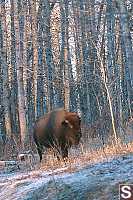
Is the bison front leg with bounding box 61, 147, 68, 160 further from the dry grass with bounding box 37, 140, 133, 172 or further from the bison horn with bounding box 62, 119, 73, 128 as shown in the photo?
the dry grass with bounding box 37, 140, 133, 172

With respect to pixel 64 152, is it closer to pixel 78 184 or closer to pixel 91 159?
pixel 91 159

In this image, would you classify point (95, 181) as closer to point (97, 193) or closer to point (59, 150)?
point (97, 193)

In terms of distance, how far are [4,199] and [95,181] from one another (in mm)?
1755

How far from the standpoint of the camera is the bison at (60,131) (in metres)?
12.8

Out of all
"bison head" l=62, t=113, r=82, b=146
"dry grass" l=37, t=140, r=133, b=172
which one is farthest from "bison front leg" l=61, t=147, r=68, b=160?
"dry grass" l=37, t=140, r=133, b=172

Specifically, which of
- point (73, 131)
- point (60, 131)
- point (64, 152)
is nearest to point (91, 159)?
point (64, 152)

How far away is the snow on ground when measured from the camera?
7088 millimetres

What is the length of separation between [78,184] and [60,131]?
17.8ft

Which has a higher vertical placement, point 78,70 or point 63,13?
point 63,13

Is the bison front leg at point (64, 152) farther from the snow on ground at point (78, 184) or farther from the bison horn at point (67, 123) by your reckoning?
the snow on ground at point (78, 184)

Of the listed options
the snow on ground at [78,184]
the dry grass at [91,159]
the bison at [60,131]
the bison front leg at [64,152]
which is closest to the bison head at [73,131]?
the bison at [60,131]

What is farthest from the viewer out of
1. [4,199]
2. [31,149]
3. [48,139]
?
[31,149]

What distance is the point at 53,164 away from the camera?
10.9m

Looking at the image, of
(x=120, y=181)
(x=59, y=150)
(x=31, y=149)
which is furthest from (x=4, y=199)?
(x=31, y=149)
